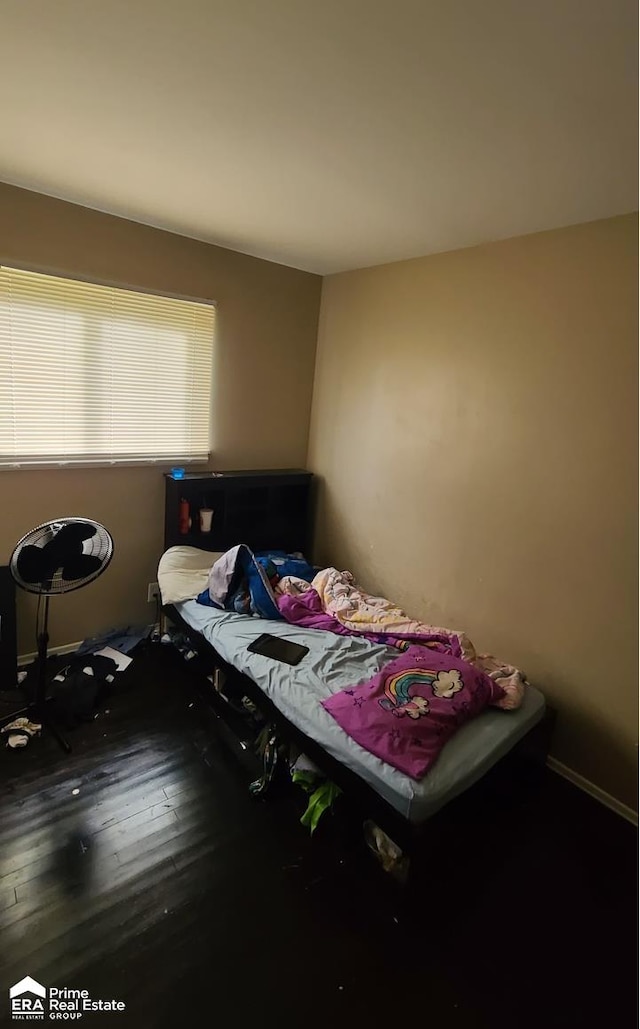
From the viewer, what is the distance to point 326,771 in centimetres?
192

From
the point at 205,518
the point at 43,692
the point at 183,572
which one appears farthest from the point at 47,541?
the point at 205,518

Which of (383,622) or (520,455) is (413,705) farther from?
(520,455)

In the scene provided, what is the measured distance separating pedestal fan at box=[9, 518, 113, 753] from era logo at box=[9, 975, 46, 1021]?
3.21 ft

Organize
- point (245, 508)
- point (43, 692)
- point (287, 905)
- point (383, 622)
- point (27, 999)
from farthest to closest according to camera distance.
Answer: point (245, 508) → point (383, 622) → point (43, 692) → point (287, 905) → point (27, 999)

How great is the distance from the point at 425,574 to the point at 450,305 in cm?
157

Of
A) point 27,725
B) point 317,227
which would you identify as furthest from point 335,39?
point 27,725

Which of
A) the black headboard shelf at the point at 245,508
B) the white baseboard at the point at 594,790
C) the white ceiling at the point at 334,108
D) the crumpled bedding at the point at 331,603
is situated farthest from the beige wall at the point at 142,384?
the white baseboard at the point at 594,790

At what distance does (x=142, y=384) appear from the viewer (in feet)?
9.78

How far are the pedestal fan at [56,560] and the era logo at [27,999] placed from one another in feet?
3.21

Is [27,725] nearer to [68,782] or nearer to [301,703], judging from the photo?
[68,782]

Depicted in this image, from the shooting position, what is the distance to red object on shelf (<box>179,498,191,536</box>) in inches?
126

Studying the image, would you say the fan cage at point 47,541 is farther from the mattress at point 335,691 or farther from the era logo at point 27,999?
the era logo at point 27,999

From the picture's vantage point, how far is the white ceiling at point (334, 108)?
1147mm

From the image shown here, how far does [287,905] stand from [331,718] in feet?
2.03
